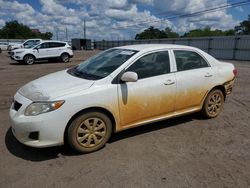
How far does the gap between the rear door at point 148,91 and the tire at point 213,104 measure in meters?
1.06

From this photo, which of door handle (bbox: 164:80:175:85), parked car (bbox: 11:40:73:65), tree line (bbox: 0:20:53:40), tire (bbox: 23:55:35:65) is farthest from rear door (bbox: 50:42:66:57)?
tree line (bbox: 0:20:53:40)

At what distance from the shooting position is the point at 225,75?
216 inches

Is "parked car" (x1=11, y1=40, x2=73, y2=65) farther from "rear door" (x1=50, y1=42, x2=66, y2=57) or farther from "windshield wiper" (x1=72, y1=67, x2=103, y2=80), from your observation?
"windshield wiper" (x1=72, y1=67, x2=103, y2=80)

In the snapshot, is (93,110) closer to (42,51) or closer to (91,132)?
(91,132)

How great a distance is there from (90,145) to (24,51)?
16.4 metres

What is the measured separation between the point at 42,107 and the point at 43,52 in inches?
660

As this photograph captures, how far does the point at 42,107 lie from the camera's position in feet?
11.6

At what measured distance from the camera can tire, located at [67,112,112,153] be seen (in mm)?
3750

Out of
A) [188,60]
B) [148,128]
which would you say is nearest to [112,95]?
[148,128]

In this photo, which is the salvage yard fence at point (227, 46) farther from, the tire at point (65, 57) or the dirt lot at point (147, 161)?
the dirt lot at point (147, 161)

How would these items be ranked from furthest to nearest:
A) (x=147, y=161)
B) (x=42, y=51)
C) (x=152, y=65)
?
(x=42, y=51), (x=152, y=65), (x=147, y=161)

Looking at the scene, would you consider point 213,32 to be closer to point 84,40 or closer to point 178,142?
point 84,40

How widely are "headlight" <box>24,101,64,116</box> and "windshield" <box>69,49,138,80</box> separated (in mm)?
812

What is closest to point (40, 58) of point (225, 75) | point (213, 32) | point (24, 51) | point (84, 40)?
point (24, 51)
